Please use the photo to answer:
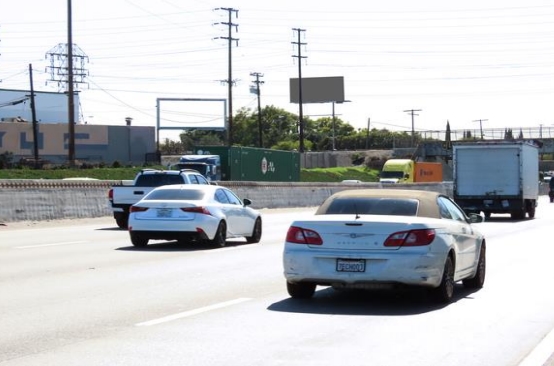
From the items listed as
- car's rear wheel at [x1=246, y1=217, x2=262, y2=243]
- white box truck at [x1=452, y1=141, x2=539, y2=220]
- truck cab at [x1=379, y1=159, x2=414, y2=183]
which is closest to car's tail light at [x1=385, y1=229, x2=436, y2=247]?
car's rear wheel at [x1=246, y1=217, x2=262, y2=243]

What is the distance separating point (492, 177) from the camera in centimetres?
3909

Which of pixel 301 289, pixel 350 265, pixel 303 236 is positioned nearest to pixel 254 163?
pixel 301 289

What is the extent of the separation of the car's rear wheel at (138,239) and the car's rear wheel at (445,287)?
10336 millimetres

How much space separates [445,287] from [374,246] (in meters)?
1.16

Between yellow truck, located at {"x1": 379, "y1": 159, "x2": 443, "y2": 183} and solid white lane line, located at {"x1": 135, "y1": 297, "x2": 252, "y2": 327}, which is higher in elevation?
yellow truck, located at {"x1": 379, "y1": 159, "x2": 443, "y2": 183}

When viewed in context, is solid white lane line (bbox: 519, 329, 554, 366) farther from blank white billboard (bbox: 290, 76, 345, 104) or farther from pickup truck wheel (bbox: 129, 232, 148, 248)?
blank white billboard (bbox: 290, 76, 345, 104)

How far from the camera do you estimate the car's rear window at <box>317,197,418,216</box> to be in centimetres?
1252

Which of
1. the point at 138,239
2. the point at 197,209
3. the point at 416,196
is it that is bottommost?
the point at 138,239

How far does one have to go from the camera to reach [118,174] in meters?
67.6

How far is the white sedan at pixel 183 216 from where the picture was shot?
2105cm

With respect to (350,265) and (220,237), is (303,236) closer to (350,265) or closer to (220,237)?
(350,265)

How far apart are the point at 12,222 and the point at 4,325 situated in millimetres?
20746

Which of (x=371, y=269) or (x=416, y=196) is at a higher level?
(x=416, y=196)

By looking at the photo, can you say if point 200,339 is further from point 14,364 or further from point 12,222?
point 12,222
